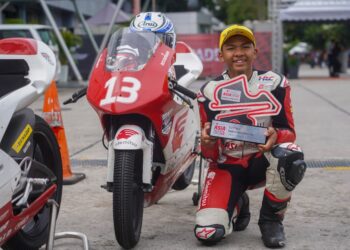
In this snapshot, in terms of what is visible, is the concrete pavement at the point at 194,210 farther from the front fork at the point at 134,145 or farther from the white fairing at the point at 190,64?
the white fairing at the point at 190,64

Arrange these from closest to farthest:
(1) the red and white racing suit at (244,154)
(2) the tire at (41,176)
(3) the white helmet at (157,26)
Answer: (2) the tire at (41,176) < (1) the red and white racing suit at (244,154) < (3) the white helmet at (157,26)

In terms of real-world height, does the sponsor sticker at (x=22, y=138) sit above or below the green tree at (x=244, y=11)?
above

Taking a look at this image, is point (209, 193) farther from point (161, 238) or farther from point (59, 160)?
point (59, 160)

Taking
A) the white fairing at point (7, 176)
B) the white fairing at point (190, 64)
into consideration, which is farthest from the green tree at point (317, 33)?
the white fairing at point (7, 176)

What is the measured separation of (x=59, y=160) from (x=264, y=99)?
4.20ft

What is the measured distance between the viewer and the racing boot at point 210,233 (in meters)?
4.09

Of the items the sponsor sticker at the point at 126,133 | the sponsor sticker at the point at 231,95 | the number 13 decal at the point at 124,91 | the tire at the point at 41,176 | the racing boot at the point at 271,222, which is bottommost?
the racing boot at the point at 271,222

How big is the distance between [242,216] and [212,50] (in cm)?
1822

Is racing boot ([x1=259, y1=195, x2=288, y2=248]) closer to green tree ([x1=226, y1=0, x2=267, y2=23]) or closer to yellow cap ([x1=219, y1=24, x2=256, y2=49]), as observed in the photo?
yellow cap ([x1=219, y1=24, x2=256, y2=49])

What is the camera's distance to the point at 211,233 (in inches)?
161

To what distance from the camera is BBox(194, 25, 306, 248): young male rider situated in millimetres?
4105

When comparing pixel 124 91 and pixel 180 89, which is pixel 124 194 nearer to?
pixel 124 91

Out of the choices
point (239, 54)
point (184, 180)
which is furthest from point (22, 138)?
point (184, 180)

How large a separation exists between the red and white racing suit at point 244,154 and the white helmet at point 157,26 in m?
0.46
